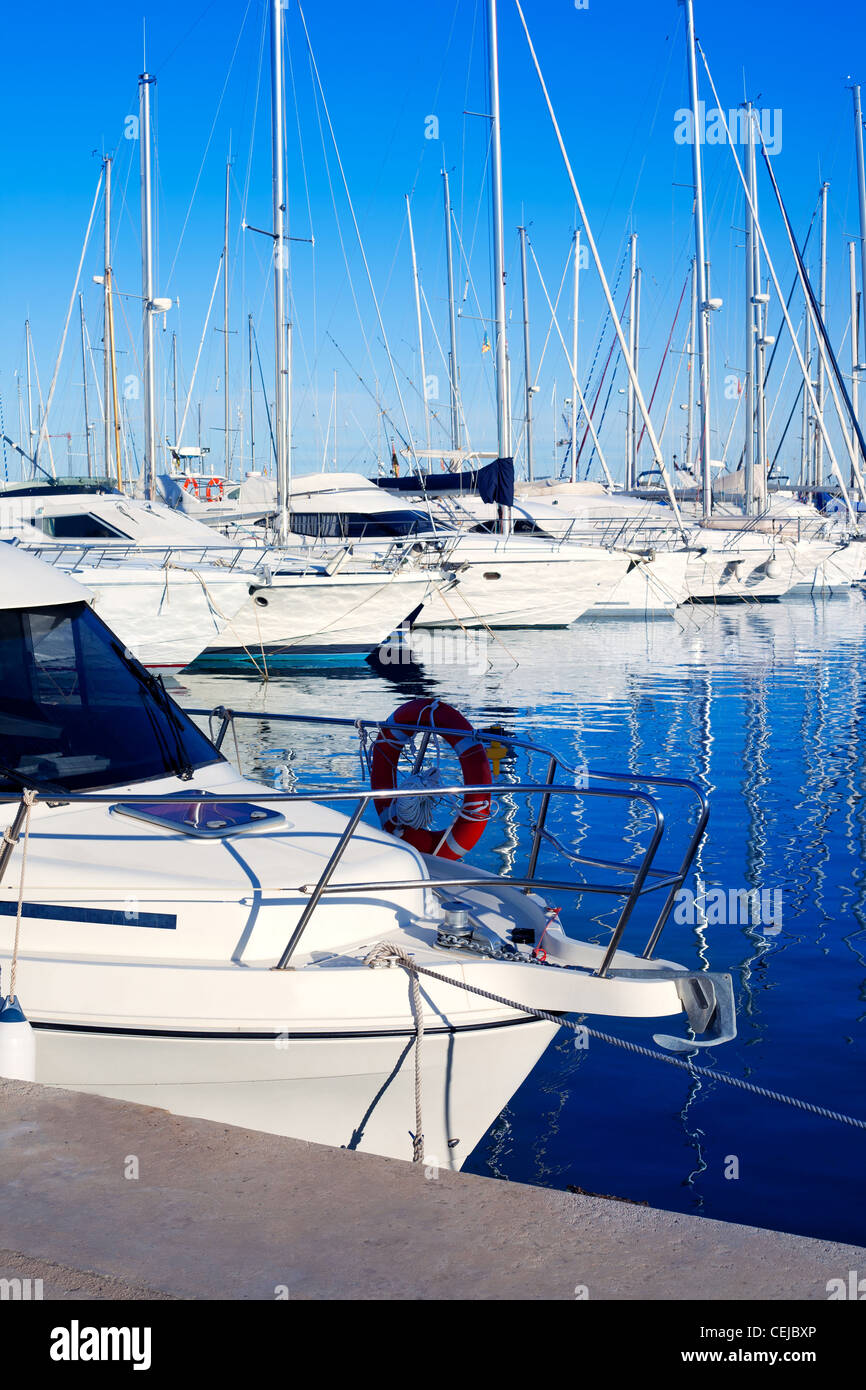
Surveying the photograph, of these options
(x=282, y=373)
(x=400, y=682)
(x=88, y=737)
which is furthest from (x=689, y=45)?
(x=88, y=737)

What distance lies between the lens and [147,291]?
26328 millimetres

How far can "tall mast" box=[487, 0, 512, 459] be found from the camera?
84.6ft

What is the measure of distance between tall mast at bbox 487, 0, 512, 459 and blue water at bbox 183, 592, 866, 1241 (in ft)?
16.1

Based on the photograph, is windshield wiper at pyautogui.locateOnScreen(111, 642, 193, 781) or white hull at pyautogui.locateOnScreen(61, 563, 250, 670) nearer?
windshield wiper at pyautogui.locateOnScreen(111, 642, 193, 781)

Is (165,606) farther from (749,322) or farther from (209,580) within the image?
(749,322)

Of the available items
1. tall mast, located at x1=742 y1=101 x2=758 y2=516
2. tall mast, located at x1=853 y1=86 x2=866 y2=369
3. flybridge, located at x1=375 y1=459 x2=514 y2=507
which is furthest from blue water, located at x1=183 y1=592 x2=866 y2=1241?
tall mast, located at x1=853 y1=86 x2=866 y2=369

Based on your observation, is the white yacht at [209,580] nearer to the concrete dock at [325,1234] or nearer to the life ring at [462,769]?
the life ring at [462,769]

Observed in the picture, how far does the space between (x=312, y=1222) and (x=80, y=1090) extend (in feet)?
4.57

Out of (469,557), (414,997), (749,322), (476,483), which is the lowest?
(414,997)

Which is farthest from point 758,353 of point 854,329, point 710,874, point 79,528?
point 710,874

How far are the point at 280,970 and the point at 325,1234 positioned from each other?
1292mm

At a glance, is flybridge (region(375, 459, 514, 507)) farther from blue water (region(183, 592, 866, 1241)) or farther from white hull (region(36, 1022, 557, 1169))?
white hull (region(36, 1022, 557, 1169))

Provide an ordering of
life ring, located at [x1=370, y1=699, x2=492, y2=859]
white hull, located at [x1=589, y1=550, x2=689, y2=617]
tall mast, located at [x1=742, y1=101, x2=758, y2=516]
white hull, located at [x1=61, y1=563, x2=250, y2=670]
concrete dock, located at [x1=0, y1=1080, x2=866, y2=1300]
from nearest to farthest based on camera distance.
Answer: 1. concrete dock, located at [x1=0, y1=1080, x2=866, y2=1300]
2. life ring, located at [x1=370, y1=699, x2=492, y2=859]
3. white hull, located at [x1=61, y1=563, x2=250, y2=670]
4. white hull, located at [x1=589, y1=550, x2=689, y2=617]
5. tall mast, located at [x1=742, y1=101, x2=758, y2=516]

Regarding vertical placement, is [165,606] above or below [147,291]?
below
